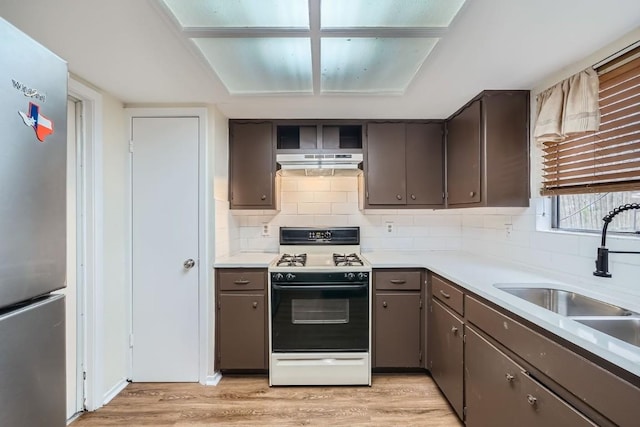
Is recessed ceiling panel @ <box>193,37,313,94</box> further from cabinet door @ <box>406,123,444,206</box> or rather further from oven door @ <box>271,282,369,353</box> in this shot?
oven door @ <box>271,282,369,353</box>

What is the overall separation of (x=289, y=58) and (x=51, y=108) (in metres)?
1.16

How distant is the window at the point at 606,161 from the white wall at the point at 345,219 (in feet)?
3.81

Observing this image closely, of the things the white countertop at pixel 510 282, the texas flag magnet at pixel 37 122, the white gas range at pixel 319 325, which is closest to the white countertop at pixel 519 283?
the white countertop at pixel 510 282

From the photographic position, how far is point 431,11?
128 cm

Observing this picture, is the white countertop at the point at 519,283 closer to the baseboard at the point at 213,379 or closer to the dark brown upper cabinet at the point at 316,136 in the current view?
the dark brown upper cabinet at the point at 316,136

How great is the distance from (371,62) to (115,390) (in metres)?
2.85

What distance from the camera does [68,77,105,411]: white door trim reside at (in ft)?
6.50

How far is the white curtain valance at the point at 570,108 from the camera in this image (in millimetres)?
1610

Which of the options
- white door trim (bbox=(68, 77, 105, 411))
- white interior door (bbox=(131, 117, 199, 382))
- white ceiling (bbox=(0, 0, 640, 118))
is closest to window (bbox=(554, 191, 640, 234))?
white ceiling (bbox=(0, 0, 640, 118))

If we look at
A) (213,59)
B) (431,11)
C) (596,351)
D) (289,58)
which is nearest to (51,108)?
(213,59)

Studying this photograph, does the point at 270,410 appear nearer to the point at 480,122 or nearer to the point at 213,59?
the point at 213,59

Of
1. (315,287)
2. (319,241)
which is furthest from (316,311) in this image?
(319,241)

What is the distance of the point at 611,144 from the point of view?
1.56m

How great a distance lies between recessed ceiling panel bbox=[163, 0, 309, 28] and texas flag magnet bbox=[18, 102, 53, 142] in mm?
719
